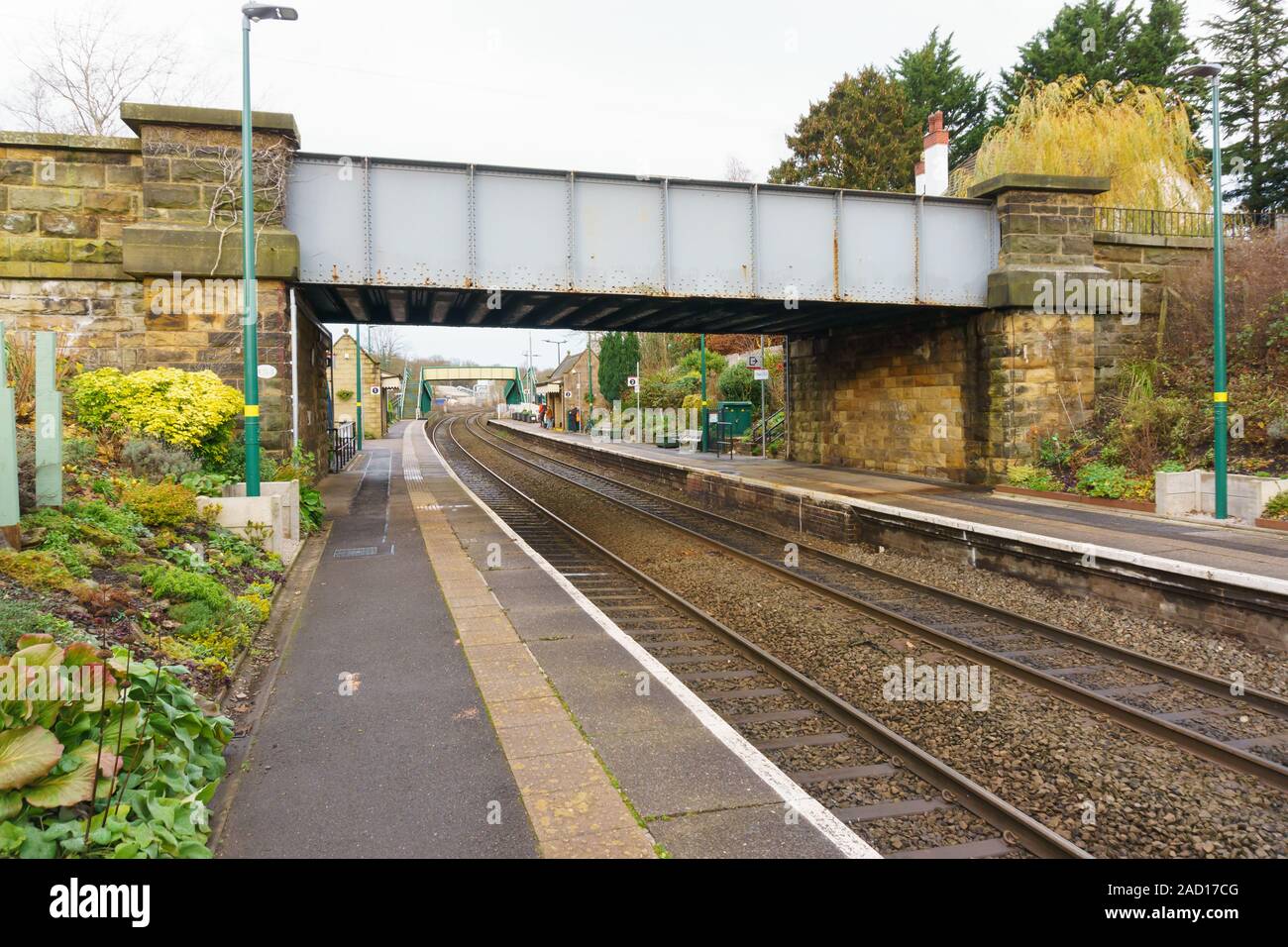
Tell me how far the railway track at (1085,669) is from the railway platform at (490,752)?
10.6 feet

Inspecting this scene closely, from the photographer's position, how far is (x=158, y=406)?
1233cm

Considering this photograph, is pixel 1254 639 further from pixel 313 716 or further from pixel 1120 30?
pixel 1120 30

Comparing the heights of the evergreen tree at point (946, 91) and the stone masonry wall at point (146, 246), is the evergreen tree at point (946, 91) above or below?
above

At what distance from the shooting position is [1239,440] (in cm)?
1552

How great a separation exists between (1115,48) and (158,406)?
39741mm

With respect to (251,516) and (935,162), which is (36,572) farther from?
(935,162)

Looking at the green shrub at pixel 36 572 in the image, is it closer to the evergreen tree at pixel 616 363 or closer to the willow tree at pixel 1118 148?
the willow tree at pixel 1118 148

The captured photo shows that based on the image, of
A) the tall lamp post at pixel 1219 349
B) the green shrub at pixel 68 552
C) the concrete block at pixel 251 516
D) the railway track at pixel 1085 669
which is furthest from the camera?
the tall lamp post at pixel 1219 349

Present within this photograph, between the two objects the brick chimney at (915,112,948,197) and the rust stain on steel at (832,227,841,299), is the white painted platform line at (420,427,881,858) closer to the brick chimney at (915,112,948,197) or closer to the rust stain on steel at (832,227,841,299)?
the rust stain on steel at (832,227,841,299)

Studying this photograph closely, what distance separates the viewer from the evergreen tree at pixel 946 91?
43.2m

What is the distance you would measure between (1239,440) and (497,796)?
1624cm

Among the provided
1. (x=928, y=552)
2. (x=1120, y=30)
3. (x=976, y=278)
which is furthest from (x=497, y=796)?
(x=1120, y=30)

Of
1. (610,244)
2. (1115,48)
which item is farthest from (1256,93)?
(610,244)

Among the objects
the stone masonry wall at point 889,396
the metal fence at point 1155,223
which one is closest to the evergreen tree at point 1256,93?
the metal fence at point 1155,223
